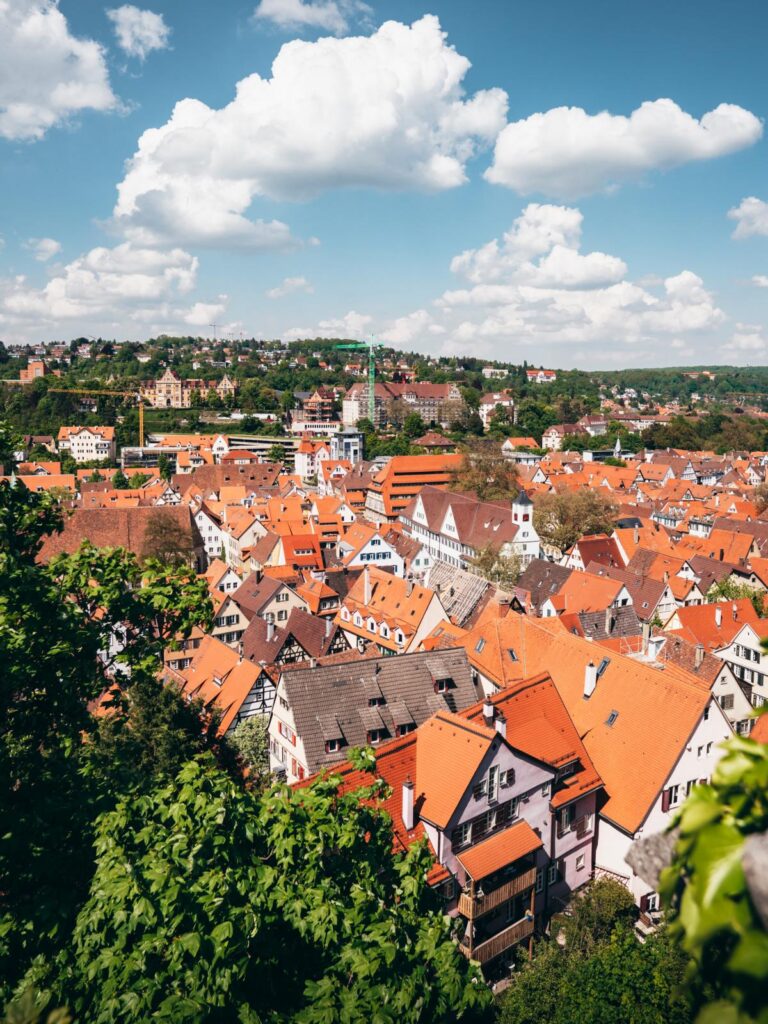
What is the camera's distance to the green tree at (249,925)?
770 cm

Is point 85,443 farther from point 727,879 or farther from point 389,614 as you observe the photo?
point 727,879

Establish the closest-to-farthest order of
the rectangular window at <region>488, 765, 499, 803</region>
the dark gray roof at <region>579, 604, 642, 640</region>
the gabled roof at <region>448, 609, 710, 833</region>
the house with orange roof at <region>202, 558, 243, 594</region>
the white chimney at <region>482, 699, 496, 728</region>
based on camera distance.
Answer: the rectangular window at <region>488, 765, 499, 803</region> < the white chimney at <region>482, 699, 496, 728</region> < the gabled roof at <region>448, 609, 710, 833</region> < the dark gray roof at <region>579, 604, 642, 640</region> < the house with orange roof at <region>202, 558, 243, 594</region>

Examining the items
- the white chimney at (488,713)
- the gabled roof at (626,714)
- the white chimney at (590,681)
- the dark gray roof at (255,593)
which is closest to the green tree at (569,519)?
the dark gray roof at (255,593)

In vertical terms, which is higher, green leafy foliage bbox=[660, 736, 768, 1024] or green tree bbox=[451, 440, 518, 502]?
green leafy foliage bbox=[660, 736, 768, 1024]

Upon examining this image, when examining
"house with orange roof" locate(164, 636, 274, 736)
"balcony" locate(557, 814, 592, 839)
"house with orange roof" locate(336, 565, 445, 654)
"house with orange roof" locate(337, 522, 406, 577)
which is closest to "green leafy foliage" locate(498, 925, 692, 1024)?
"balcony" locate(557, 814, 592, 839)

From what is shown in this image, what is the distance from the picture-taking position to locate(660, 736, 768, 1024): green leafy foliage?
2.73m

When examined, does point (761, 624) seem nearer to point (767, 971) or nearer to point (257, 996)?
point (257, 996)

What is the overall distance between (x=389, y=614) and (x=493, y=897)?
81.2ft

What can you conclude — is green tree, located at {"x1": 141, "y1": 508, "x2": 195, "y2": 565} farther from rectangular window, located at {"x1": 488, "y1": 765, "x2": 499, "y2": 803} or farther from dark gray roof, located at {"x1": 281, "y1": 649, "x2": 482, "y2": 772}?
rectangular window, located at {"x1": 488, "y1": 765, "x2": 499, "y2": 803}

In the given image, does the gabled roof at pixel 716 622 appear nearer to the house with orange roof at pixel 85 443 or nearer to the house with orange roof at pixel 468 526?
the house with orange roof at pixel 468 526

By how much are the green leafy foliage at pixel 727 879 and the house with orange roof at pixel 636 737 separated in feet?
64.4

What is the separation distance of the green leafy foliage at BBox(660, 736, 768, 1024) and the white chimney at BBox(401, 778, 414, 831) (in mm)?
16399

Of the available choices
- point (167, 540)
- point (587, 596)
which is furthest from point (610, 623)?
point (167, 540)

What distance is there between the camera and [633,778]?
74.2ft
